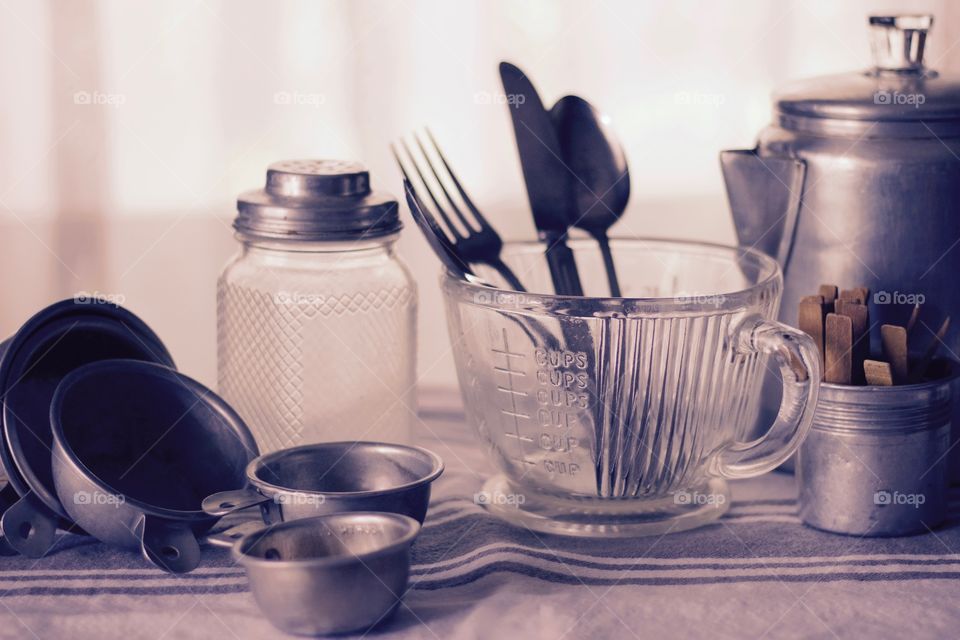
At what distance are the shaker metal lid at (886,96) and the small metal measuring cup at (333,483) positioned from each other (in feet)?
1.14

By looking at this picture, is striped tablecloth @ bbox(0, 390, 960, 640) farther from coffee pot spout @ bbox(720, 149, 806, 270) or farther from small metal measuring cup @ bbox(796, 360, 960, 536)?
coffee pot spout @ bbox(720, 149, 806, 270)

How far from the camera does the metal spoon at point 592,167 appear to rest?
853 millimetres

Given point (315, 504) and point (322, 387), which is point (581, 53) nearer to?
point (322, 387)

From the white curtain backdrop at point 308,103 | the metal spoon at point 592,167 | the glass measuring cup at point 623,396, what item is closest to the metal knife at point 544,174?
the metal spoon at point 592,167

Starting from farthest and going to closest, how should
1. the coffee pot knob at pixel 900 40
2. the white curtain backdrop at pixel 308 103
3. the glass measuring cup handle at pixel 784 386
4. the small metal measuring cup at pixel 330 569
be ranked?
the white curtain backdrop at pixel 308 103 < the coffee pot knob at pixel 900 40 < the glass measuring cup handle at pixel 784 386 < the small metal measuring cup at pixel 330 569

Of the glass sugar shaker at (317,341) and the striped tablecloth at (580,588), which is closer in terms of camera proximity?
the striped tablecloth at (580,588)

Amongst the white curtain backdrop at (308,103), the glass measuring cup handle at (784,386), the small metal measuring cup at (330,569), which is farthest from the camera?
the white curtain backdrop at (308,103)

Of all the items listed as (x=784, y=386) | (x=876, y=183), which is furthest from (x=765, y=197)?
(x=784, y=386)

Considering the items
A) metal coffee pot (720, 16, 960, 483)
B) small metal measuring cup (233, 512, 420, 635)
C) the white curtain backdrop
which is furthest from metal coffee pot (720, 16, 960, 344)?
small metal measuring cup (233, 512, 420, 635)

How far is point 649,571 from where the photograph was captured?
2.25 ft

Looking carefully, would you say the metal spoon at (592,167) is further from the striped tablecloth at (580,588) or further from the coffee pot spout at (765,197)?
the striped tablecloth at (580,588)

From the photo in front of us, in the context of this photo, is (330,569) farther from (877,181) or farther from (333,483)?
(877,181)

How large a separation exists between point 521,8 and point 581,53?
0.22 ft

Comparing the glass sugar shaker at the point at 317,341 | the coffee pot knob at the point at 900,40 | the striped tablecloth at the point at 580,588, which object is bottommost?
the striped tablecloth at the point at 580,588
